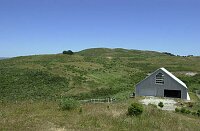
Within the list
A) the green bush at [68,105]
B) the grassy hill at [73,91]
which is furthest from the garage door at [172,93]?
the green bush at [68,105]

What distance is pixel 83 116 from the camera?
23078mm

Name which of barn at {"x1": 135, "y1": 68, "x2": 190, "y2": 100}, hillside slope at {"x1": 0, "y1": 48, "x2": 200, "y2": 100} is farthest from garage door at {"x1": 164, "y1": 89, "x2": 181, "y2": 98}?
hillside slope at {"x1": 0, "y1": 48, "x2": 200, "y2": 100}

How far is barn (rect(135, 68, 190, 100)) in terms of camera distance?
6216 centimetres

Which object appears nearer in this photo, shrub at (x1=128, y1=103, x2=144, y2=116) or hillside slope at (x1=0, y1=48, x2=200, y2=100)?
shrub at (x1=128, y1=103, x2=144, y2=116)

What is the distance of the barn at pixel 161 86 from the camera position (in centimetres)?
6216

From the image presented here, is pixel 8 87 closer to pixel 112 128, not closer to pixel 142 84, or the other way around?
pixel 142 84

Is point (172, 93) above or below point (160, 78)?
below

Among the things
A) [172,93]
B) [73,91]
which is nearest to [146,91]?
[172,93]

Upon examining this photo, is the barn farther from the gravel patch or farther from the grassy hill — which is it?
the grassy hill

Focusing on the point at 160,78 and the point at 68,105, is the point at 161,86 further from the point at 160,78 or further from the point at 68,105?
the point at 68,105

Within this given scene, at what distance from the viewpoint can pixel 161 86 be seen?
63.3m

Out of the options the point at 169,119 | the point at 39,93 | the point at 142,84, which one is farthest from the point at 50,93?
the point at 169,119

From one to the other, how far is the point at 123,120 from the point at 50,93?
151 ft

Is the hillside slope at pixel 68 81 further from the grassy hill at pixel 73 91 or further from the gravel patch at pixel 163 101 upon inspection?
the gravel patch at pixel 163 101
